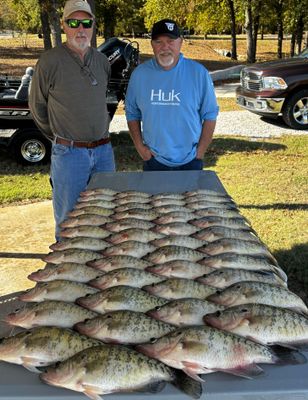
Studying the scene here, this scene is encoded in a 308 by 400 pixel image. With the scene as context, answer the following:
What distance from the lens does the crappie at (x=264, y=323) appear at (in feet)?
5.74

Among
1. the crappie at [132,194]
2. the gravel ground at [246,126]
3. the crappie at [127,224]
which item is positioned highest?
the crappie at [127,224]

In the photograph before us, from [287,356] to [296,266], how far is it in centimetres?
329

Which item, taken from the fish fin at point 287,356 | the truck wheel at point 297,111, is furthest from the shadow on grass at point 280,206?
the truck wheel at point 297,111

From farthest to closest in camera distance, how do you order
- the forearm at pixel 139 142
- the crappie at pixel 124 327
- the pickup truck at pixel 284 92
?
the pickup truck at pixel 284 92 < the forearm at pixel 139 142 < the crappie at pixel 124 327

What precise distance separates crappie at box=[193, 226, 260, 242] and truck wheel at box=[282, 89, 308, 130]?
9352mm

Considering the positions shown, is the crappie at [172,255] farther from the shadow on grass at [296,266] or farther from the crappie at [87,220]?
the shadow on grass at [296,266]

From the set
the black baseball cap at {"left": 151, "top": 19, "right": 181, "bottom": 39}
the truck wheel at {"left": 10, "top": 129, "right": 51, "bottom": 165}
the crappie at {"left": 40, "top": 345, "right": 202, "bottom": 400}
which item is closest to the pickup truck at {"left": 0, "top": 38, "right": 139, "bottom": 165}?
the truck wheel at {"left": 10, "top": 129, "right": 51, "bottom": 165}

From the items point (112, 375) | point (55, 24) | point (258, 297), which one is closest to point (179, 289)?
point (258, 297)

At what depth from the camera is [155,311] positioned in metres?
1.89

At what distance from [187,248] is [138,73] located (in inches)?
79.3

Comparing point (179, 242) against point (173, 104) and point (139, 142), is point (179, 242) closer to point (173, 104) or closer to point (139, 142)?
point (173, 104)

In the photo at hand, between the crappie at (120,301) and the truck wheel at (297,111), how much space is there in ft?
33.6

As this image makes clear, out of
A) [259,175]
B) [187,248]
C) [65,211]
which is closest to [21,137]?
[259,175]

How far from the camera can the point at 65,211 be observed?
4160mm
